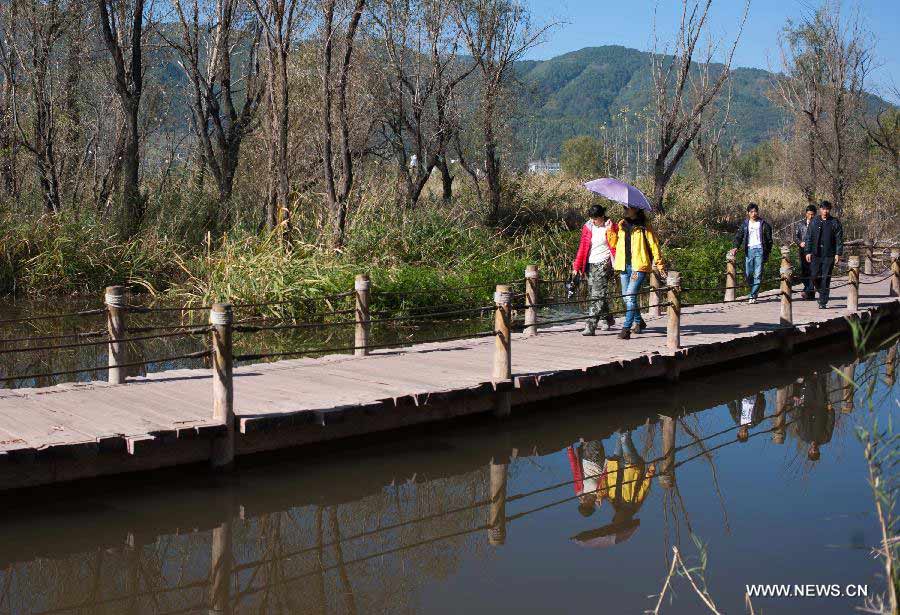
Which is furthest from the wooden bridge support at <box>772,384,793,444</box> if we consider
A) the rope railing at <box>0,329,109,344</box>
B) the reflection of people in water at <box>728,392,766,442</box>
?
the rope railing at <box>0,329,109,344</box>

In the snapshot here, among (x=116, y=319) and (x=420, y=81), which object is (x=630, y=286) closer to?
(x=116, y=319)

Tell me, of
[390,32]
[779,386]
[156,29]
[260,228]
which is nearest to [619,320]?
[779,386]

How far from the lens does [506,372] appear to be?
10836mm

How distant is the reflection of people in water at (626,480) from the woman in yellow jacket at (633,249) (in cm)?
234

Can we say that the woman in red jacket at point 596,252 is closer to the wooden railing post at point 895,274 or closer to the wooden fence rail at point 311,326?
the wooden fence rail at point 311,326

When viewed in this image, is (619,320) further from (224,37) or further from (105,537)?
(224,37)

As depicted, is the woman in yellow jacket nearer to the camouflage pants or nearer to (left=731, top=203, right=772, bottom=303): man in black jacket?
the camouflage pants

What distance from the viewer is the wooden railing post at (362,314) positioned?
12.1 meters

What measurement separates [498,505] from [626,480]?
1506 millimetres

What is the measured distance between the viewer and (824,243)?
55.9ft

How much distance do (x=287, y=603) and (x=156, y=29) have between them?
23741mm

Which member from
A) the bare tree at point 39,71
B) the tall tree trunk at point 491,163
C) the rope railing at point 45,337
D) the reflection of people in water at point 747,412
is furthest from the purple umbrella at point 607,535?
the bare tree at point 39,71

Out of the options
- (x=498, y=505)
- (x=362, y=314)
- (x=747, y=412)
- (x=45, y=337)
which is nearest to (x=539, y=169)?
(x=747, y=412)

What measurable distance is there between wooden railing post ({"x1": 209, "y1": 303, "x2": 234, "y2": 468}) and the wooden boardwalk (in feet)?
0.34
